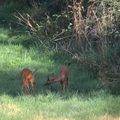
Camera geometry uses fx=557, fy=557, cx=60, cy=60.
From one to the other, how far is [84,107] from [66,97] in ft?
2.60

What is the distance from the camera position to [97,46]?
43.3 feet

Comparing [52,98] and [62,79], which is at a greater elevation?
[62,79]

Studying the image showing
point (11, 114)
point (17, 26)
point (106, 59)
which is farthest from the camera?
point (17, 26)

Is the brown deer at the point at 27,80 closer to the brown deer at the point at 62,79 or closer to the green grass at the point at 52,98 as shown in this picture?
the green grass at the point at 52,98

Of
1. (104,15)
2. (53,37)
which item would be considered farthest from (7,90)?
(53,37)

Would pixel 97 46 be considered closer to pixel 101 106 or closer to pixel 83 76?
pixel 83 76

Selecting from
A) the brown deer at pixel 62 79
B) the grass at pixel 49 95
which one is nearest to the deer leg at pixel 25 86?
the grass at pixel 49 95

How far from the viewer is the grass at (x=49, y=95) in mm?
8961

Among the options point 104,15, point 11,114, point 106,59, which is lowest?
point 11,114

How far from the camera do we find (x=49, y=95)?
10148 mm

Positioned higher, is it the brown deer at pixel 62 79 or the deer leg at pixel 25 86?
the brown deer at pixel 62 79

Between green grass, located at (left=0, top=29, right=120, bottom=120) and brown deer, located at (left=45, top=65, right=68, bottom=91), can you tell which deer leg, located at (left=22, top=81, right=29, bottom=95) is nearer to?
green grass, located at (left=0, top=29, right=120, bottom=120)

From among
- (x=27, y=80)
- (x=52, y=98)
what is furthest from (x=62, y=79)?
(x=52, y=98)

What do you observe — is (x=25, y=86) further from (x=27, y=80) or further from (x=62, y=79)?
(x=62, y=79)
